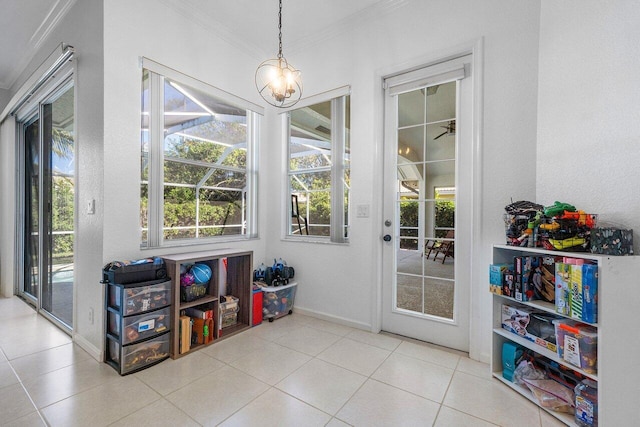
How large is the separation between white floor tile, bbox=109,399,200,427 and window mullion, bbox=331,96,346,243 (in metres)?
1.95

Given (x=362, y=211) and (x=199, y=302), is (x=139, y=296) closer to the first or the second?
(x=199, y=302)

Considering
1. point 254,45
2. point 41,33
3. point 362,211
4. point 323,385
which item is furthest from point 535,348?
point 41,33

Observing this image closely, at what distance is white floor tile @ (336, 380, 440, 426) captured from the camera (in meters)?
1.54

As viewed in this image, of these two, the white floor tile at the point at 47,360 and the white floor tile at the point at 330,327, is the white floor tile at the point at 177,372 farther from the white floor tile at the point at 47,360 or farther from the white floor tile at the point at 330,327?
the white floor tile at the point at 330,327

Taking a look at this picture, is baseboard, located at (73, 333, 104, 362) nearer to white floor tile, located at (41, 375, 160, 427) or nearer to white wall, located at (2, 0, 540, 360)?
white wall, located at (2, 0, 540, 360)

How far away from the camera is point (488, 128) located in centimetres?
217

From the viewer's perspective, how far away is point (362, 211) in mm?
2789

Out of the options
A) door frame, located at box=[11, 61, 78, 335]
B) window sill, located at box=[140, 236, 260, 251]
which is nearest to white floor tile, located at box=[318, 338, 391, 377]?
window sill, located at box=[140, 236, 260, 251]

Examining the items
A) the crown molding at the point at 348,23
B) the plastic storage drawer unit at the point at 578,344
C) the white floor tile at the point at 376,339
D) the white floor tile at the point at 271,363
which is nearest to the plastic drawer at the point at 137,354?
the white floor tile at the point at 271,363

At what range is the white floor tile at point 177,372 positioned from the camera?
1.86 metres

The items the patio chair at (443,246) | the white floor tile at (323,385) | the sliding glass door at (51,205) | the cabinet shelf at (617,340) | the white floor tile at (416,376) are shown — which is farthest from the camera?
the sliding glass door at (51,205)

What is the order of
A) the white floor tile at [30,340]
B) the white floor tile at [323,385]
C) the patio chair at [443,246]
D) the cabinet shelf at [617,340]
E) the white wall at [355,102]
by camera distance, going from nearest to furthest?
the cabinet shelf at [617,340] → the white floor tile at [323,385] → the white wall at [355,102] → the white floor tile at [30,340] → the patio chair at [443,246]

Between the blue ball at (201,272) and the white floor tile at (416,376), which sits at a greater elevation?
the blue ball at (201,272)

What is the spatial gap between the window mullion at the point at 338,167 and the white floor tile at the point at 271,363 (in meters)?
1.22
